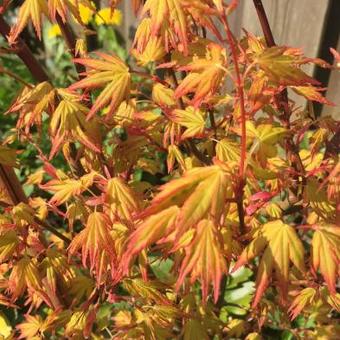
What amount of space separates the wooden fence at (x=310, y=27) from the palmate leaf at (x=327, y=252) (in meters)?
1.57

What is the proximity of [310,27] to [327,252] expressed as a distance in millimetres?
1713

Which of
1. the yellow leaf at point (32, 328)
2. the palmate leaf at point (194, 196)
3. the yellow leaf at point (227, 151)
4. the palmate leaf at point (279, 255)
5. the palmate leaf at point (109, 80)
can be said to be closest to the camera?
the palmate leaf at point (194, 196)

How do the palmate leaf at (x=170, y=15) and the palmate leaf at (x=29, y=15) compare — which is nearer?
the palmate leaf at (x=170, y=15)

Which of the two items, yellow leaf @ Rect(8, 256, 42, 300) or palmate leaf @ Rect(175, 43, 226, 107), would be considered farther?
yellow leaf @ Rect(8, 256, 42, 300)

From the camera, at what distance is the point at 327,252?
98 centimetres

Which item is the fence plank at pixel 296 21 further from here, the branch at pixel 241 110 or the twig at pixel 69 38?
the branch at pixel 241 110

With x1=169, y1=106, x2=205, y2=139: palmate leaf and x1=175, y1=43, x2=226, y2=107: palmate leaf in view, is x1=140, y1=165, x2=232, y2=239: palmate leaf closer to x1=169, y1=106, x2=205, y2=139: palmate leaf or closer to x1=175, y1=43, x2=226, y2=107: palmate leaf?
x1=175, y1=43, x2=226, y2=107: palmate leaf

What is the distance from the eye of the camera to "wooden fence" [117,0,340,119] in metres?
Answer: 2.36

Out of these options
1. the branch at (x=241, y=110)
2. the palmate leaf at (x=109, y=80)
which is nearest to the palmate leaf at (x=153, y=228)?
the branch at (x=241, y=110)

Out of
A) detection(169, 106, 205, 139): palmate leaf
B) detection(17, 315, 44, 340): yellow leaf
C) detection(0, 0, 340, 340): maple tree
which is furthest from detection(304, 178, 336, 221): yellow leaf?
detection(17, 315, 44, 340): yellow leaf

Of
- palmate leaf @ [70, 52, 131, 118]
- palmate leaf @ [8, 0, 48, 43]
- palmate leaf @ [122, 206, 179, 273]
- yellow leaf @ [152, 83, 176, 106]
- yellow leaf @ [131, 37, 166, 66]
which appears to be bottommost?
palmate leaf @ [122, 206, 179, 273]

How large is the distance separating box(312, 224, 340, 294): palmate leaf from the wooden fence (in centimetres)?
157

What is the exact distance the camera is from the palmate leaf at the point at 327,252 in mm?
973

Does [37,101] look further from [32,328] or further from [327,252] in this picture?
[32,328]
